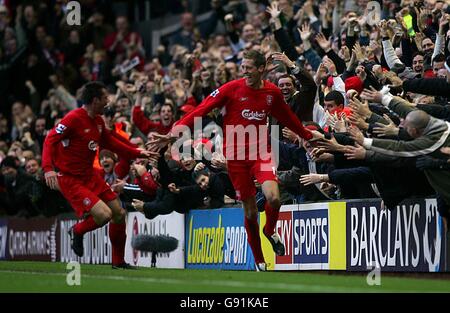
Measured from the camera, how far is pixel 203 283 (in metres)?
12.5

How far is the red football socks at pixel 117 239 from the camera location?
1608 cm

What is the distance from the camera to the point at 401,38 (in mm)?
16391

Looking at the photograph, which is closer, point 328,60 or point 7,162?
point 328,60

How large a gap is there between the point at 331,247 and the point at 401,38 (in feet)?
10.0

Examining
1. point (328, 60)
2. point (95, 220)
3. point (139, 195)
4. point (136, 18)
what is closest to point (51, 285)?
point (95, 220)

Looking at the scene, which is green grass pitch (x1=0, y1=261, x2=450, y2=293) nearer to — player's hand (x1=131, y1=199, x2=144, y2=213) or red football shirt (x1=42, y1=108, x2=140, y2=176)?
red football shirt (x1=42, y1=108, x2=140, y2=176)

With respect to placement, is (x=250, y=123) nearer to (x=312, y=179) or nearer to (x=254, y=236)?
(x=312, y=179)

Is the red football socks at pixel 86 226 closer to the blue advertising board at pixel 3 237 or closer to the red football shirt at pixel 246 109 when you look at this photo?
the red football shirt at pixel 246 109

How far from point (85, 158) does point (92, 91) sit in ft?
3.07

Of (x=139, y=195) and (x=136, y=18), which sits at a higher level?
(x=136, y=18)

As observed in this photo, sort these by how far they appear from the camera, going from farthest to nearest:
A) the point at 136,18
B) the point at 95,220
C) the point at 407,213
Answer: the point at 136,18, the point at 95,220, the point at 407,213
